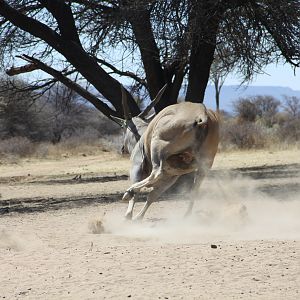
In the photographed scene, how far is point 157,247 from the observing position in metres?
8.38

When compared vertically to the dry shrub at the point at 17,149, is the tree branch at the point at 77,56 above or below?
above

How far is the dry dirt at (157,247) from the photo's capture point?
6535 millimetres

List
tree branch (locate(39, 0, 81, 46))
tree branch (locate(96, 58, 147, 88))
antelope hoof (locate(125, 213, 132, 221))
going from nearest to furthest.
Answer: antelope hoof (locate(125, 213, 132, 221)) → tree branch (locate(39, 0, 81, 46)) → tree branch (locate(96, 58, 147, 88))

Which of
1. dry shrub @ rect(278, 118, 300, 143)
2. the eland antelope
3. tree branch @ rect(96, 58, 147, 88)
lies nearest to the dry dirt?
the eland antelope

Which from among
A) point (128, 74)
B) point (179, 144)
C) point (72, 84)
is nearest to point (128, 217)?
point (179, 144)

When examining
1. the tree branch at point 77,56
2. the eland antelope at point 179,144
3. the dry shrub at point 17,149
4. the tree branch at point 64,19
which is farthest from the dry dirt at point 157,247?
the dry shrub at point 17,149

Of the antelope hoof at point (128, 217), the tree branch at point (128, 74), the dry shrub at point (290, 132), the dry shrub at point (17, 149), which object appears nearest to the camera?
the antelope hoof at point (128, 217)

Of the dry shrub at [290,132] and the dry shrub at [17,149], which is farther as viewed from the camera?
the dry shrub at [290,132]

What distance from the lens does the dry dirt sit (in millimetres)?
6535

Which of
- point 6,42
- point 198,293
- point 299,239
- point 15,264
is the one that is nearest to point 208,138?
point 299,239

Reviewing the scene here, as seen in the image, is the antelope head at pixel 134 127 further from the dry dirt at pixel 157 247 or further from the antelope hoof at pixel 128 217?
the antelope hoof at pixel 128 217

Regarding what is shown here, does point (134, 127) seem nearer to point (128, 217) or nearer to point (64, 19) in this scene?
point (128, 217)

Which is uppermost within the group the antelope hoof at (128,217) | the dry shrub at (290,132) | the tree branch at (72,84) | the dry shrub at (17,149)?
the tree branch at (72,84)

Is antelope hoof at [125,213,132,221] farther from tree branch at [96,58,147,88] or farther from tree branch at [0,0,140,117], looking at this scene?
tree branch at [96,58,147,88]
